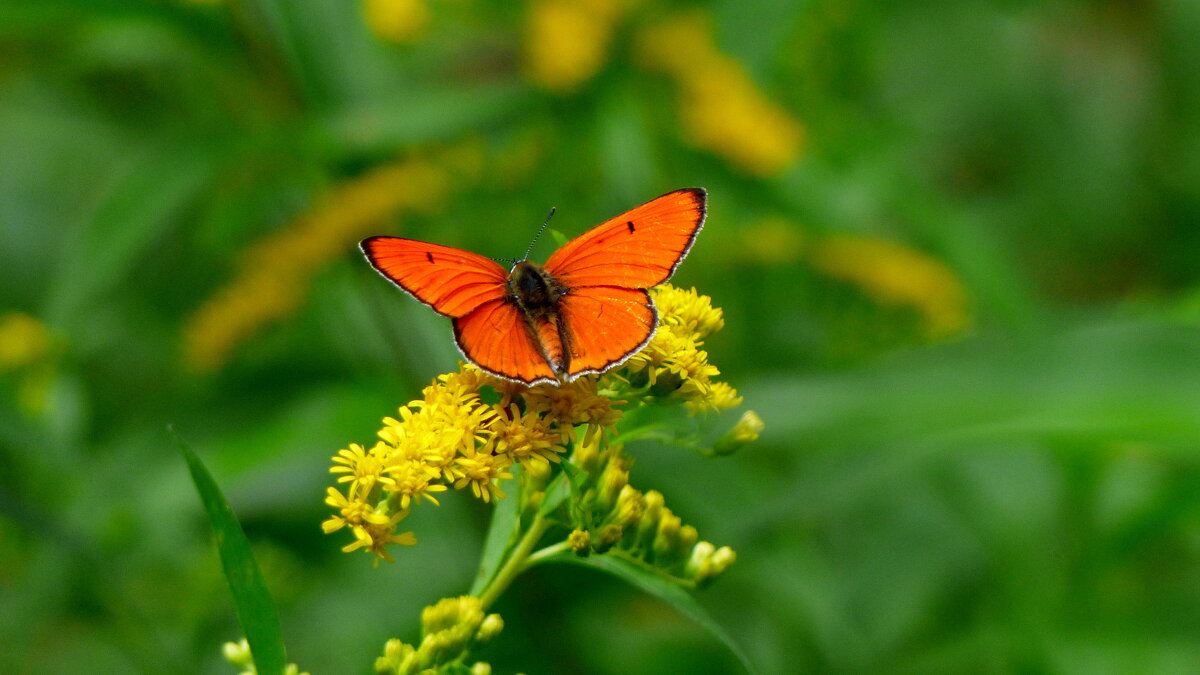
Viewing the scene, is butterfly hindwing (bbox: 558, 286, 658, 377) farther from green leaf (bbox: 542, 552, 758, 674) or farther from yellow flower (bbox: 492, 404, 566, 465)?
green leaf (bbox: 542, 552, 758, 674)

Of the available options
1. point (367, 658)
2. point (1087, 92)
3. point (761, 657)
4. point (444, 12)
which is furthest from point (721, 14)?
point (1087, 92)

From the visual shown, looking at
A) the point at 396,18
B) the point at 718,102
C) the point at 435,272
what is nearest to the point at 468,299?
the point at 435,272

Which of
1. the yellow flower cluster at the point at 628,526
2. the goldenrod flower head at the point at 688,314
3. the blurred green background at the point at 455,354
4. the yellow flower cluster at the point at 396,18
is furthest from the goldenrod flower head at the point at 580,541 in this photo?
the yellow flower cluster at the point at 396,18

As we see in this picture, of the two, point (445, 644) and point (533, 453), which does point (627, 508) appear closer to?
point (533, 453)

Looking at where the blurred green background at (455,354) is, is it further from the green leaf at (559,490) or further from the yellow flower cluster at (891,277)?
the green leaf at (559,490)

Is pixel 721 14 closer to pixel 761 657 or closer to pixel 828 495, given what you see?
pixel 828 495

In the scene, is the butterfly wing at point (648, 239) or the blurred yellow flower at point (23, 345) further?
the blurred yellow flower at point (23, 345)
